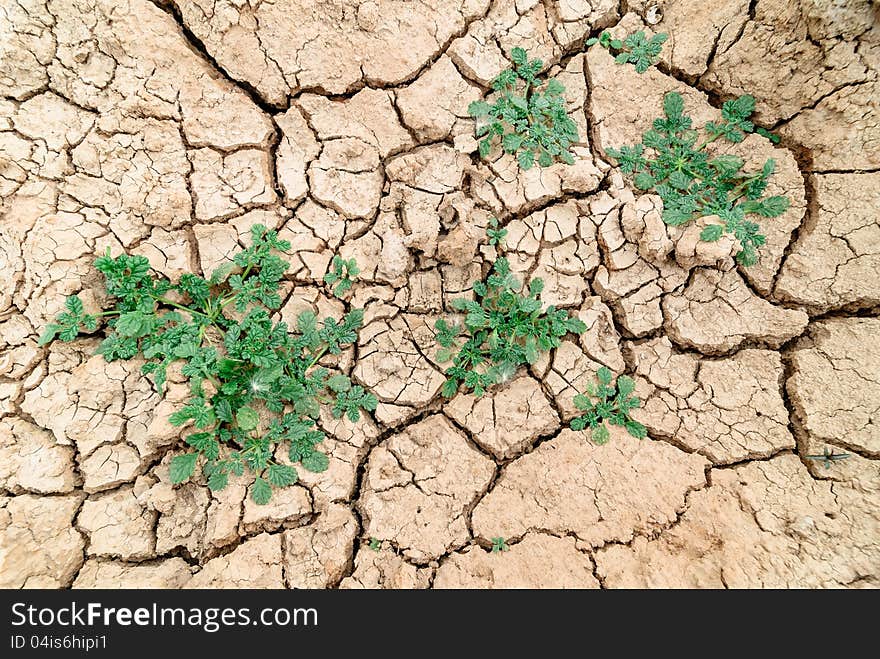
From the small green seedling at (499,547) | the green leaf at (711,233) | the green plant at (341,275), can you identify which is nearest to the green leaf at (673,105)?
the green leaf at (711,233)

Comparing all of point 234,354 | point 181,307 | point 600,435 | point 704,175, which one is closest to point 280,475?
point 234,354

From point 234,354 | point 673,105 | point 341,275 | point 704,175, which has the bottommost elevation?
point 234,354

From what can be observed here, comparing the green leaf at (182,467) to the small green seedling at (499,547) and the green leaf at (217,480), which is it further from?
the small green seedling at (499,547)

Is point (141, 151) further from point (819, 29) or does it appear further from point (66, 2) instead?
point (819, 29)

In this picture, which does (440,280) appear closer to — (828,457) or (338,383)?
(338,383)

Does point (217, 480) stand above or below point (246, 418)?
below

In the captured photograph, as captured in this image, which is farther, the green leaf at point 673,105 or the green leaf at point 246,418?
the green leaf at point 673,105

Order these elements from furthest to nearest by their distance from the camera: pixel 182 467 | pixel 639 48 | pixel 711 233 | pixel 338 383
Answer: pixel 639 48 → pixel 711 233 → pixel 338 383 → pixel 182 467
